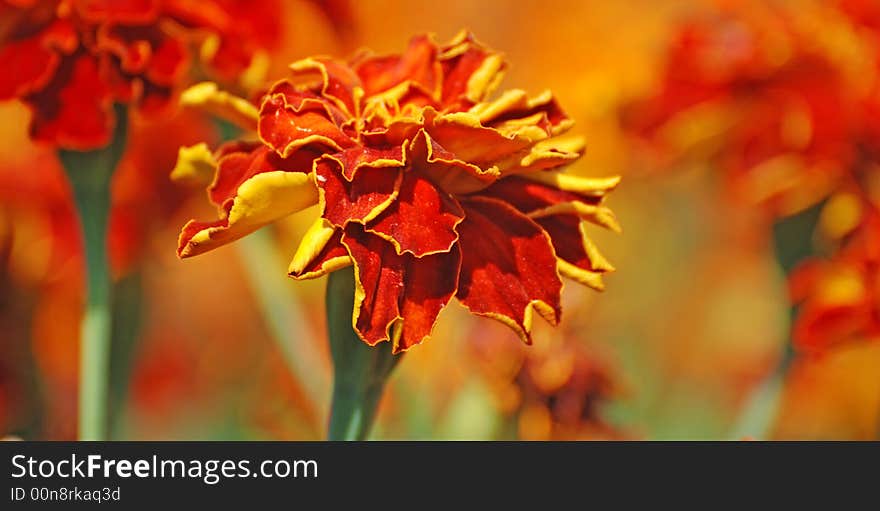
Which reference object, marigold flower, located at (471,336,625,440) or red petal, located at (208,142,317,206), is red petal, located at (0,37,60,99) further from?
marigold flower, located at (471,336,625,440)

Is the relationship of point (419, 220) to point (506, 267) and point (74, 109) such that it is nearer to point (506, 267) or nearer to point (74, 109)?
point (506, 267)

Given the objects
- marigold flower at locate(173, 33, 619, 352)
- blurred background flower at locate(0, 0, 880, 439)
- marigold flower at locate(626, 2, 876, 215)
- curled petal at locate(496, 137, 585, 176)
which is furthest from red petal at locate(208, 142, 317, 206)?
marigold flower at locate(626, 2, 876, 215)

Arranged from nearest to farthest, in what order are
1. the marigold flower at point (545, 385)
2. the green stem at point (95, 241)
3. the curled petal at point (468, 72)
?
1. the curled petal at point (468, 72)
2. the green stem at point (95, 241)
3. the marigold flower at point (545, 385)

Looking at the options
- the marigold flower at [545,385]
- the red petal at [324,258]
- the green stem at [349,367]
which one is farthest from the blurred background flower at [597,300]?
the red petal at [324,258]

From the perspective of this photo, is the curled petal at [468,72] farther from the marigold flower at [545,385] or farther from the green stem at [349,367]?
the marigold flower at [545,385]

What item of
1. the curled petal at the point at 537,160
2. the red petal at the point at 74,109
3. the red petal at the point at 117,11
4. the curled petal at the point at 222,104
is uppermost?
the red petal at the point at 117,11

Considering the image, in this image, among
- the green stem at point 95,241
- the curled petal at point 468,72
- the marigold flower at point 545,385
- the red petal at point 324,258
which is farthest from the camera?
the marigold flower at point 545,385
